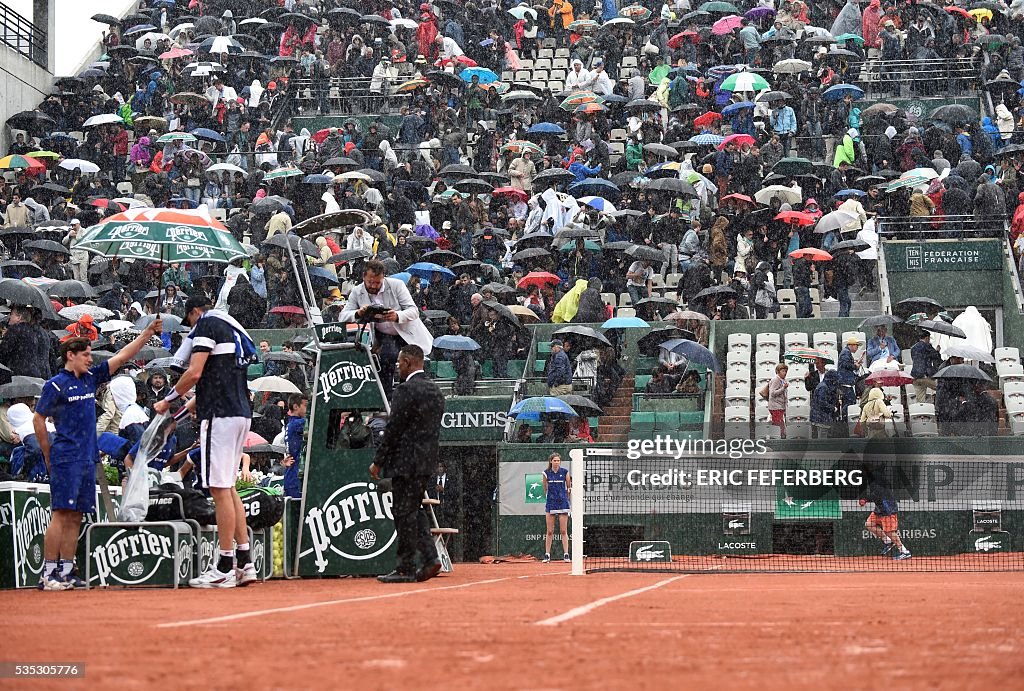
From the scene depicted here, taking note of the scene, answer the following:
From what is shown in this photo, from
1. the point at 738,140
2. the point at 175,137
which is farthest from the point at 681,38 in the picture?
the point at 175,137

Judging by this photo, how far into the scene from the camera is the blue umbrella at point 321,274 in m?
24.4

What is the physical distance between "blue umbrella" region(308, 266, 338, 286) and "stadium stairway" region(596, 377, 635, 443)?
5276 mm

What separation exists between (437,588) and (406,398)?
1.53 m

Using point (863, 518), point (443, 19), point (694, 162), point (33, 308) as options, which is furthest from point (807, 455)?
point (443, 19)

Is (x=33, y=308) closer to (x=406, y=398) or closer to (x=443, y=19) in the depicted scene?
(x=406, y=398)

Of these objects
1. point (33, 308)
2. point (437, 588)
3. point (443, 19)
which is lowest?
point (437, 588)

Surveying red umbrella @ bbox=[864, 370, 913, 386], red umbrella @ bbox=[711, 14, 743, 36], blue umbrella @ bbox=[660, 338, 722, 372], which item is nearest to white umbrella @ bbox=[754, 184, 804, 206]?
blue umbrella @ bbox=[660, 338, 722, 372]

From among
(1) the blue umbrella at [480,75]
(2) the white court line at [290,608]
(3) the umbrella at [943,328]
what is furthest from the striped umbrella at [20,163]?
(2) the white court line at [290,608]

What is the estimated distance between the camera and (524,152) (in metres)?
29.9

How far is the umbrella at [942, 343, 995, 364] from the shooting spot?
21.3 metres

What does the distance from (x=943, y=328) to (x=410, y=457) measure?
1311 cm

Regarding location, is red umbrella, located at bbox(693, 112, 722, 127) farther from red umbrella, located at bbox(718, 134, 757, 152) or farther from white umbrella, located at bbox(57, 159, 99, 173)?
white umbrella, located at bbox(57, 159, 99, 173)

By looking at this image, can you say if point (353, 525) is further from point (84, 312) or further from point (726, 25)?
point (726, 25)

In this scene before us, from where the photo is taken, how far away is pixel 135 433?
667 inches
